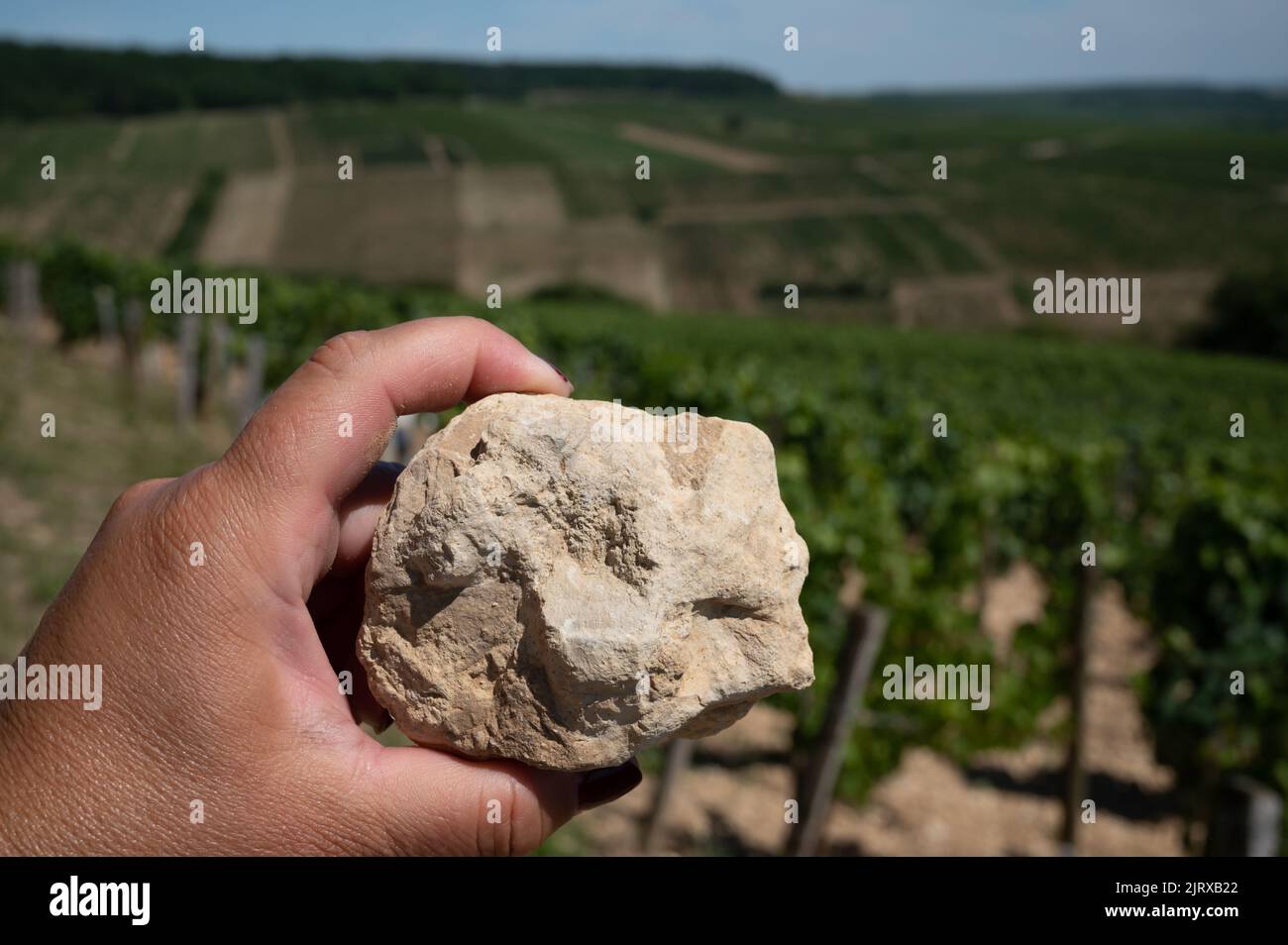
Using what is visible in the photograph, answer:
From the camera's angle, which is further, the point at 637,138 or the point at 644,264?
the point at 637,138

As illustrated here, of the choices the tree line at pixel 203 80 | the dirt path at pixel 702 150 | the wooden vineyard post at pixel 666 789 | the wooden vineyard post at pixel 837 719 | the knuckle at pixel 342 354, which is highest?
the tree line at pixel 203 80

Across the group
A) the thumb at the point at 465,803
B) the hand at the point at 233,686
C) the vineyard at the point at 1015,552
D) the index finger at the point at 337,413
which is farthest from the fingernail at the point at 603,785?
the vineyard at the point at 1015,552

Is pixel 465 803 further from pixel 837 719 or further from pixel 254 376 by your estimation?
pixel 254 376

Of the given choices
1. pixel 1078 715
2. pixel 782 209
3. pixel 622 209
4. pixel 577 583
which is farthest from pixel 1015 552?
pixel 782 209

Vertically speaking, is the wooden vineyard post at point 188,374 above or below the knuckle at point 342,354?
below

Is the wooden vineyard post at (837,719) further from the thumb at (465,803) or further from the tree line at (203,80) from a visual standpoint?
the tree line at (203,80)

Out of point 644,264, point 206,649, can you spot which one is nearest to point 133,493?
point 206,649
